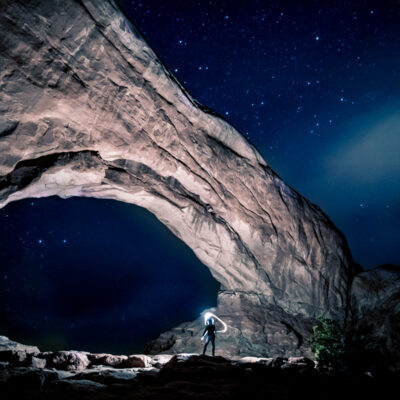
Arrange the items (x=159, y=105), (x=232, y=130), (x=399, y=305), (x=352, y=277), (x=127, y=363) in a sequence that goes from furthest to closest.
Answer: (x=352, y=277), (x=232, y=130), (x=399, y=305), (x=159, y=105), (x=127, y=363)

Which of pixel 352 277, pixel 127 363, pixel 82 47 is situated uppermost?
pixel 82 47

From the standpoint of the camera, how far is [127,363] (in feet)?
20.1

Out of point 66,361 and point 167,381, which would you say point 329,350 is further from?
point 66,361

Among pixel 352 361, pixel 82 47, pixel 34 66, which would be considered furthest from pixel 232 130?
pixel 352 361

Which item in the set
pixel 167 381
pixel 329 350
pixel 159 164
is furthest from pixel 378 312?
pixel 159 164

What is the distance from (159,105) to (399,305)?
39.3 feet

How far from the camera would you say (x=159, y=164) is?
9672mm

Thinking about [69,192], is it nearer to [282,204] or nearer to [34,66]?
[34,66]

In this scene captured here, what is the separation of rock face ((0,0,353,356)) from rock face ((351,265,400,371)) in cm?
69

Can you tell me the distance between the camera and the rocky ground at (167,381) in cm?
335

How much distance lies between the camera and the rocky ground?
335cm

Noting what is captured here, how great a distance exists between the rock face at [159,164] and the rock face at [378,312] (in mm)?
686

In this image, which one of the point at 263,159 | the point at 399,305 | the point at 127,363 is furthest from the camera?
the point at 263,159

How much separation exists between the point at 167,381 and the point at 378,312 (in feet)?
32.9
